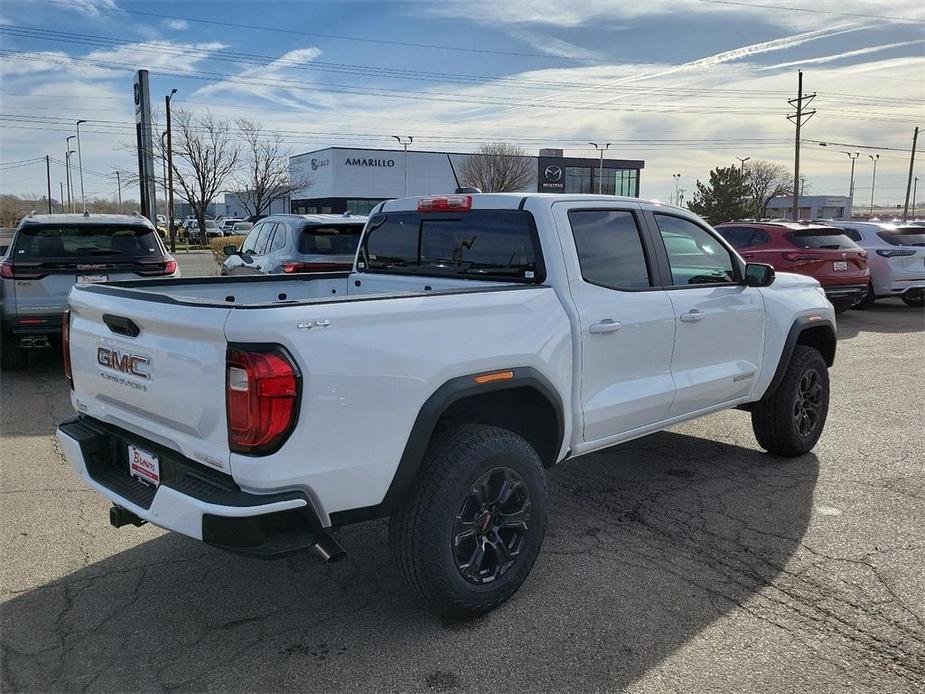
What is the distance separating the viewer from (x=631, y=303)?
394 cm

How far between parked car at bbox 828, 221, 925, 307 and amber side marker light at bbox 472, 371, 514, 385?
505 inches

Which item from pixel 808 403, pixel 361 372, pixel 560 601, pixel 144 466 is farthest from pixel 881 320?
pixel 144 466

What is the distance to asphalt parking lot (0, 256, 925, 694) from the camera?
2848mm

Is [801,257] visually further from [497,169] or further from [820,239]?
[497,169]

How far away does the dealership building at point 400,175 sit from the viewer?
74.9 metres

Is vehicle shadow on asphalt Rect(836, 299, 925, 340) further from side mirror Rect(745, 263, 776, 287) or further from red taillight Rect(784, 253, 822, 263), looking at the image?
side mirror Rect(745, 263, 776, 287)

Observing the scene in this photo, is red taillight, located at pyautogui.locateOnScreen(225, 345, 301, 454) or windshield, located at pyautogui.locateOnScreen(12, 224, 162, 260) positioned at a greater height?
windshield, located at pyautogui.locateOnScreen(12, 224, 162, 260)

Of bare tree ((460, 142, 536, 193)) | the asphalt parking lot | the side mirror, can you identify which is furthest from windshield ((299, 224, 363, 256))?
bare tree ((460, 142, 536, 193))

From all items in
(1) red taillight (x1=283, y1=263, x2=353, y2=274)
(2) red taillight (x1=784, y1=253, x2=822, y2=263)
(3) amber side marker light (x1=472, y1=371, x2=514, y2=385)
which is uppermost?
(2) red taillight (x1=784, y1=253, x2=822, y2=263)

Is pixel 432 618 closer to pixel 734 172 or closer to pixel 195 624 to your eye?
pixel 195 624

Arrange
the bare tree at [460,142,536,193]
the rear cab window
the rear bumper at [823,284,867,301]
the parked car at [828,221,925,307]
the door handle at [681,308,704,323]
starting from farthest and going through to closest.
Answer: the bare tree at [460,142,536,193] → the parked car at [828,221,925,307] → the rear bumper at [823,284,867,301] → the door handle at [681,308,704,323] → the rear cab window

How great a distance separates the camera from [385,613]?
3.28 m

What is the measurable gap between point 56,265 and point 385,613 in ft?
20.8

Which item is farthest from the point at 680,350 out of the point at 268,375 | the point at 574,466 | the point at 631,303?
the point at 268,375
